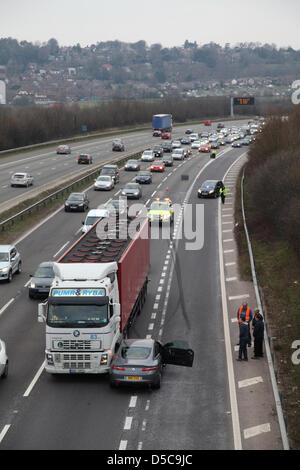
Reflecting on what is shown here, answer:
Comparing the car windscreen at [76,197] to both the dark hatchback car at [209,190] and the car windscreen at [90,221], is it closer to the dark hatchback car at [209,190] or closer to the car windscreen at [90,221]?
the car windscreen at [90,221]

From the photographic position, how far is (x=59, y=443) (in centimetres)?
1781

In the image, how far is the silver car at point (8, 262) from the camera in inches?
1346

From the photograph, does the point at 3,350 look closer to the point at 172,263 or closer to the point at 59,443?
the point at 59,443

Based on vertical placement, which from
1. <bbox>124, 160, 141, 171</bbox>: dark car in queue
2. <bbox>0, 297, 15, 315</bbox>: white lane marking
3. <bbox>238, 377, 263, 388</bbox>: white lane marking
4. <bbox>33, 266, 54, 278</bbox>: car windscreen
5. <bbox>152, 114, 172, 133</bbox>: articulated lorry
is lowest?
<bbox>238, 377, 263, 388</bbox>: white lane marking

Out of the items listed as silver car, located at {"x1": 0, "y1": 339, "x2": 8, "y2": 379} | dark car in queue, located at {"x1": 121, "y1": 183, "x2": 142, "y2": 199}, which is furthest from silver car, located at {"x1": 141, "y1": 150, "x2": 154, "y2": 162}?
silver car, located at {"x1": 0, "y1": 339, "x2": 8, "y2": 379}

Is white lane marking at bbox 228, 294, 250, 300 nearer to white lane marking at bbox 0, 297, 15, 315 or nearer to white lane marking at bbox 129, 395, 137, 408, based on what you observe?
white lane marking at bbox 0, 297, 15, 315

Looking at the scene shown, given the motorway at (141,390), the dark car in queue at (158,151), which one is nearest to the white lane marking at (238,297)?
the motorway at (141,390)

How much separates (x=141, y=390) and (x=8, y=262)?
579 inches

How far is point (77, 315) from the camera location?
70.5 feet

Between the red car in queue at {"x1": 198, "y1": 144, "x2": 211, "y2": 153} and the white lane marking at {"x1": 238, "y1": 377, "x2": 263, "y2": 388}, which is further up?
the red car in queue at {"x1": 198, "y1": 144, "x2": 211, "y2": 153}

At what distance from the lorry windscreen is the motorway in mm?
1885

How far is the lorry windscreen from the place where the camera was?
843 inches

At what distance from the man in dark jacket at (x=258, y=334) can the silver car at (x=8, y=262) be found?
14099 mm

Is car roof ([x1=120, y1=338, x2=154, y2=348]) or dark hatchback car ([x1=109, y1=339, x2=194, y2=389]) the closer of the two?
dark hatchback car ([x1=109, y1=339, x2=194, y2=389])
